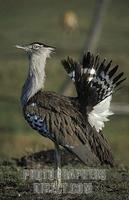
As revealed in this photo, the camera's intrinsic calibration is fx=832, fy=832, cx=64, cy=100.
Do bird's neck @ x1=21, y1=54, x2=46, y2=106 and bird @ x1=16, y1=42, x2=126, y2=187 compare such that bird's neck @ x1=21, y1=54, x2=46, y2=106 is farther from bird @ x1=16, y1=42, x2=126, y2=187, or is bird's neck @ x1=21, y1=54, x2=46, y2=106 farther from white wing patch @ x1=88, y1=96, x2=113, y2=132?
white wing patch @ x1=88, y1=96, x2=113, y2=132

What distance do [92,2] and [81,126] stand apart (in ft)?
83.0

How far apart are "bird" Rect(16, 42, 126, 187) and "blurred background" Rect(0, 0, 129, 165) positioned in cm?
328

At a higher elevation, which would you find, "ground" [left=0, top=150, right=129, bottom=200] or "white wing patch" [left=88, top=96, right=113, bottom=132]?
"white wing patch" [left=88, top=96, right=113, bottom=132]

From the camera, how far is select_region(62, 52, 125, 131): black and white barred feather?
32.0 feet

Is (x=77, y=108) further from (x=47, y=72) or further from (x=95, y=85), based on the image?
(x=47, y=72)

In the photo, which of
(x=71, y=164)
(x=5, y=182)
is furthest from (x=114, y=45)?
(x=5, y=182)

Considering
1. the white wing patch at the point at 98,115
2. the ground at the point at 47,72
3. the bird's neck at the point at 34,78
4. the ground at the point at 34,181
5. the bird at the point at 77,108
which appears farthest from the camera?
the ground at the point at 47,72

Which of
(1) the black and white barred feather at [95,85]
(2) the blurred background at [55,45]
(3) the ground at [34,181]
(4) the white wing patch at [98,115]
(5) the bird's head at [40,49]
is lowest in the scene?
(3) the ground at [34,181]

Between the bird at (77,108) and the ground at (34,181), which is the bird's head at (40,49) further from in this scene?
the ground at (34,181)

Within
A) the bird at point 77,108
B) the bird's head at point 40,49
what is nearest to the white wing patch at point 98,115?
the bird at point 77,108

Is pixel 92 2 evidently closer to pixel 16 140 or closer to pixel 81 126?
pixel 16 140

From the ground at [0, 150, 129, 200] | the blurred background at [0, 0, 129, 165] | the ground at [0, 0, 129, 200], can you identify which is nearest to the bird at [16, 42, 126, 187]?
the ground at [0, 150, 129, 200]

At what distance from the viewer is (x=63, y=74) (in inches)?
926

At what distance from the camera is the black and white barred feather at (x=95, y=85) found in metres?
9.74
